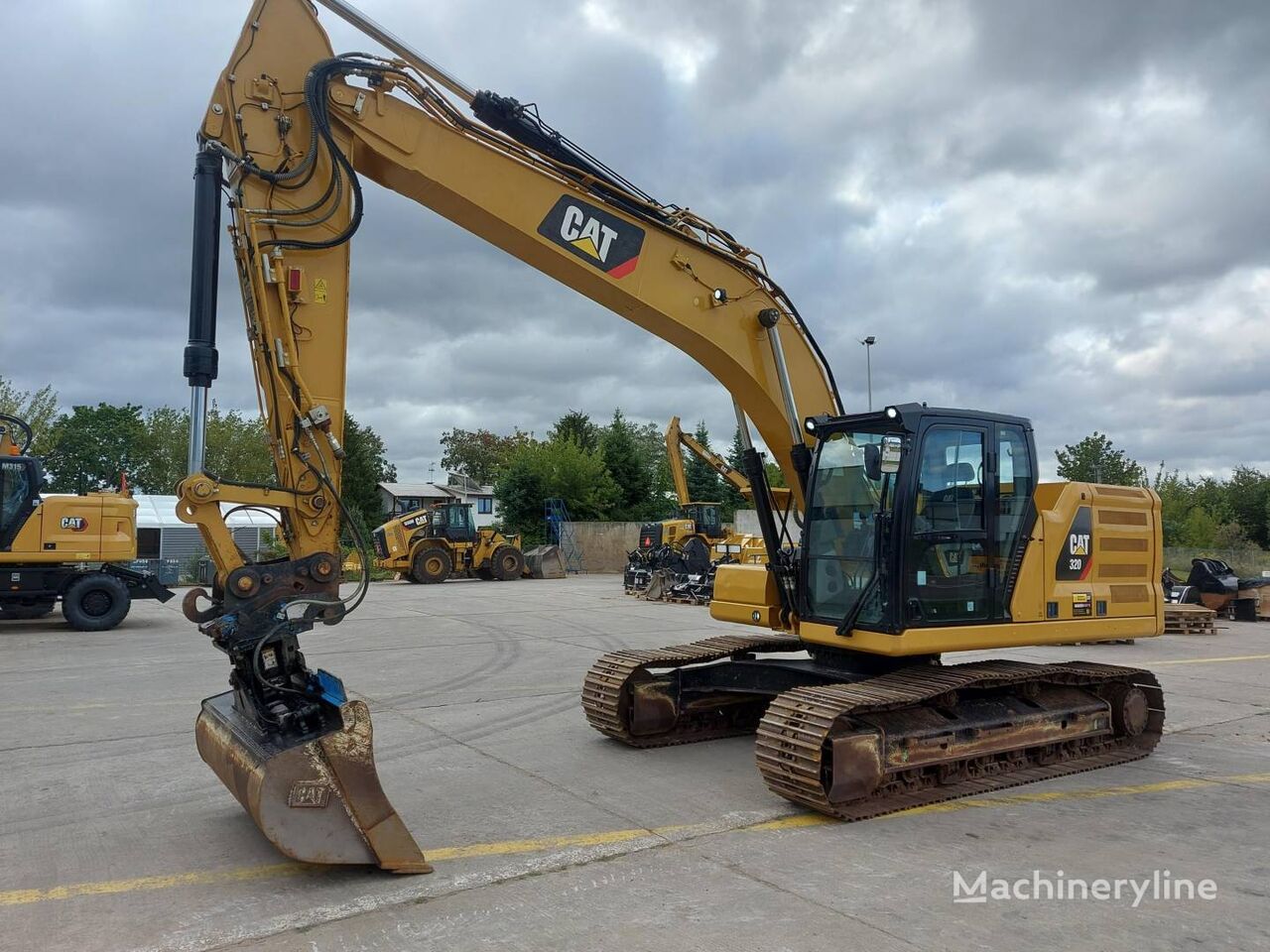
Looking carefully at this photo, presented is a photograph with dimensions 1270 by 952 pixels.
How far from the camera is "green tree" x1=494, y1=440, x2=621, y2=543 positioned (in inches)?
1832

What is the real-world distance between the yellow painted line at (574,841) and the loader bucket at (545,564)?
28.4 metres

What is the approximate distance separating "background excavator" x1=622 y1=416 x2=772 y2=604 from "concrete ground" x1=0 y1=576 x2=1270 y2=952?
1385cm

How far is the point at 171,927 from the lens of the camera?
4227mm

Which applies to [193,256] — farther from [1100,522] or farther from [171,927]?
[1100,522]

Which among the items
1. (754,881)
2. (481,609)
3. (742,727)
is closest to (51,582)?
(481,609)

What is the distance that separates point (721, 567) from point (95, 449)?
215ft

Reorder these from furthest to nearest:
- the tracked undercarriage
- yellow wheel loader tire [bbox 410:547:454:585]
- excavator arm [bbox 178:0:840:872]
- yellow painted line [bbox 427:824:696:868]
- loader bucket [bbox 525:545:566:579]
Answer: loader bucket [bbox 525:545:566:579] → yellow wheel loader tire [bbox 410:547:454:585] → the tracked undercarriage → yellow painted line [bbox 427:824:696:868] → excavator arm [bbox 178:0:840:872]

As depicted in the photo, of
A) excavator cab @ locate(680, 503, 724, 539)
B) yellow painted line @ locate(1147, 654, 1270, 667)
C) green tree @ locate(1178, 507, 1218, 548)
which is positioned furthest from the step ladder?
green tree @ locate(1178, 507, 1218, 548)

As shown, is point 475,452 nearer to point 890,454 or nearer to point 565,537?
point 565,537

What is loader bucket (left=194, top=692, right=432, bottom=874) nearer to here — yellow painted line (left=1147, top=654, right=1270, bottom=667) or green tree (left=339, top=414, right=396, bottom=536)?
yellow painted line (left=1147, top=654, right=1270, bottom=667)

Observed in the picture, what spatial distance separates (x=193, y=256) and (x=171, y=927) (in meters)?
3.46

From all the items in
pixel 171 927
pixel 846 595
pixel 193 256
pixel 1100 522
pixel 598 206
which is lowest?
pixel 171 927

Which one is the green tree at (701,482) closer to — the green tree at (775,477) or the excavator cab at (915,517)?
the green tree at (775,477)

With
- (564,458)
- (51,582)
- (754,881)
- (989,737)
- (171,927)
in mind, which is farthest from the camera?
(564,458)
